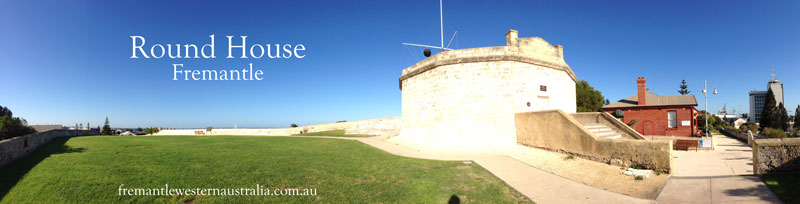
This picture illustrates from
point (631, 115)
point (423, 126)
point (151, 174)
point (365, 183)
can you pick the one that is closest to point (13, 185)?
point (151, 174)

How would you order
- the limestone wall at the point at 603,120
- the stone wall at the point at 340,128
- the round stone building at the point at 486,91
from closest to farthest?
1. the limestone wall at the point at 603,120
2. the round stone building at the point at 486,91
3. the stone wall at the point at 340,128

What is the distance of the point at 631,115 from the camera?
2278 centimetres

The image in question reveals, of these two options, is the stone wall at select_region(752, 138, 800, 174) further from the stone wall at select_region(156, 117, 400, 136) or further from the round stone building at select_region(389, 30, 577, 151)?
the stone wall at select_region(156, 117, 400, 136)

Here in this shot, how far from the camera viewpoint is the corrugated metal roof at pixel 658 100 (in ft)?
69.6

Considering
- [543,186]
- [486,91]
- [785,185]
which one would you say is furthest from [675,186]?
[486,91]

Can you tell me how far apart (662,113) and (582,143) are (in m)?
19.2

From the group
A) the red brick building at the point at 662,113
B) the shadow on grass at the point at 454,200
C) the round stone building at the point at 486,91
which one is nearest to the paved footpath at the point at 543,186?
the shadow on grass at the point at 454,200

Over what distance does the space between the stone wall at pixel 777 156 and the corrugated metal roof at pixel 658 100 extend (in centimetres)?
1977

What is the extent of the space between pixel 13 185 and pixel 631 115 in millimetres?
31334

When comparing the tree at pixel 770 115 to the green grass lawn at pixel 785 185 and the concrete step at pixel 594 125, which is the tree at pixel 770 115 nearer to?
the concrete step at pixel 594 125

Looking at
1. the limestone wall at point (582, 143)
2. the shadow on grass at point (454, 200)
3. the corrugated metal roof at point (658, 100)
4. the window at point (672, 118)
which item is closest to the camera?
the shadow on grass at point (454, 200)

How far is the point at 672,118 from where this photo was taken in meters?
21.3

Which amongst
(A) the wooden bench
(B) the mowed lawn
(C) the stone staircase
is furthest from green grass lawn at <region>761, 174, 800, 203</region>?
(A) the wooden bench

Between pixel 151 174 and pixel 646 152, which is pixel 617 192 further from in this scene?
pixel 151 174
